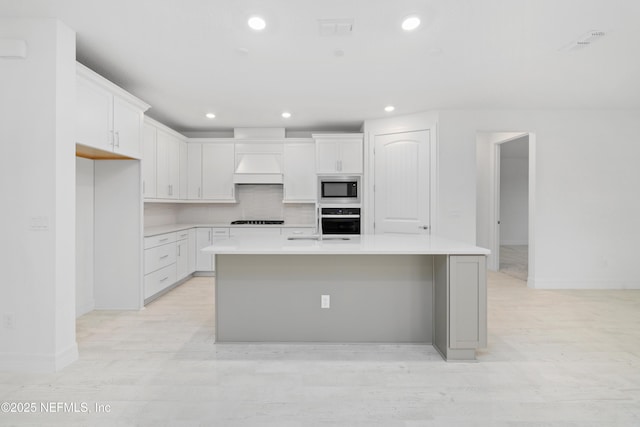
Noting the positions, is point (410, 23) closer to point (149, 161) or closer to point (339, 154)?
point (339, 154)

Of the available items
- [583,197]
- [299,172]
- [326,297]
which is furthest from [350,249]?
[583,197]

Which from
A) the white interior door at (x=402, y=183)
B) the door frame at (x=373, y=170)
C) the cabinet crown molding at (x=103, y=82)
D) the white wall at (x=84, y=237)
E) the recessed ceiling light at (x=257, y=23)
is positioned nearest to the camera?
the recessed ceiling light at (x=257, y=23)

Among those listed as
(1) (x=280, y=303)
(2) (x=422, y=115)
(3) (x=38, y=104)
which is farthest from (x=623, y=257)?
(3) (x=38, y=104)

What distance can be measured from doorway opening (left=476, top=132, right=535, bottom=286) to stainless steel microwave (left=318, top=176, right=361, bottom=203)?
2403mm

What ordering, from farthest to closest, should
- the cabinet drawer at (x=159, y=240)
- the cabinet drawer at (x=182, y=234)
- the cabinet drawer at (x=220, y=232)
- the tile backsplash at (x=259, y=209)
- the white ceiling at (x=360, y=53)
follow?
the tile backsplash at (x=259, y=209), the cabinet drawer at (x=220, y=232), the cabinet drawer at (x=182, y=234), the cabinet drawer at (x=159, y=240), the white ceiling at (x=360, y=53)

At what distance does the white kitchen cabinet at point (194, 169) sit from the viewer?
18.8 ft

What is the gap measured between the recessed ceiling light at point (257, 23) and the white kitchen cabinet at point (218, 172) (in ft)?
11.0

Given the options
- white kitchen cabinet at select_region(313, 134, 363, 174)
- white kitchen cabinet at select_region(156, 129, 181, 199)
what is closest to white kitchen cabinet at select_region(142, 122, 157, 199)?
white kitchen cabinet at select_region(156, 129, 181, 199)

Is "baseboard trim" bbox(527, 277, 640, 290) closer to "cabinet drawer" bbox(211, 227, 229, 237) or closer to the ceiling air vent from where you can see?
the ceiling air vent

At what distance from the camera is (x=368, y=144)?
5.27 m

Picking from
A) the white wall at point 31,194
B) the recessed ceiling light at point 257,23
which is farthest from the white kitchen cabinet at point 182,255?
A: the recessed ceiling light at point 257,23

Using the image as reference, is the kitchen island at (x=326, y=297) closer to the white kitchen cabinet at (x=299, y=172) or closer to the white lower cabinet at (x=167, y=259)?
the white lower cabinet at (x=167, y=259)

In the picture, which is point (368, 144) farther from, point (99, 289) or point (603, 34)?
point (99, 289)

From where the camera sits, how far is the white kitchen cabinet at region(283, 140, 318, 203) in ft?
18.8
